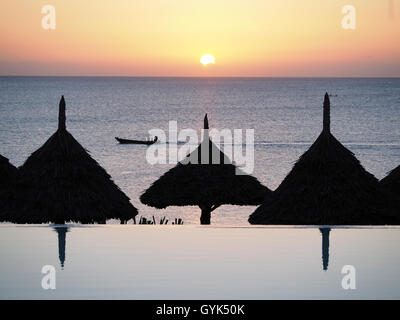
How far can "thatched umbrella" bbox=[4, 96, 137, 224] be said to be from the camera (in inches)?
566

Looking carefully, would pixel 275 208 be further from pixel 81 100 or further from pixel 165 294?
pixel 81 100

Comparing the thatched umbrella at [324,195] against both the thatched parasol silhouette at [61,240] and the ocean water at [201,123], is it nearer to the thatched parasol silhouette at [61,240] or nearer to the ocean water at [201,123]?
the thatched parasol silhouette at [61,240]

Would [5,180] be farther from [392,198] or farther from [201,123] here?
[201,123]

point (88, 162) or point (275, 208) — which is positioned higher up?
point (88, 162)

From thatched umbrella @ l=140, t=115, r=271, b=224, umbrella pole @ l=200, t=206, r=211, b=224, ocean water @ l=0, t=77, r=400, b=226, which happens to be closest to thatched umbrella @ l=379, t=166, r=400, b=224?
thatched umbrella @ l=140, t=115, r=271, b=224

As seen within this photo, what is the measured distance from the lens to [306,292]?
9.38 meters

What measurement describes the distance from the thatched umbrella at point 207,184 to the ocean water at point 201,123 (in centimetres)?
1498

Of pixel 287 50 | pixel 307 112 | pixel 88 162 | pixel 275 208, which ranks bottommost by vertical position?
pixel 275 208

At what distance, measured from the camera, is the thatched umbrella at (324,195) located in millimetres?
13719
